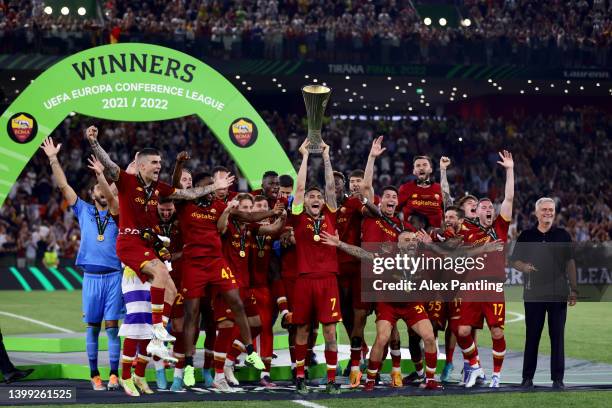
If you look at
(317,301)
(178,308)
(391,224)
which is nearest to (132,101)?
(178,308)

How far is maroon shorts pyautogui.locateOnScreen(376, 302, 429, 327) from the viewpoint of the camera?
11492mm

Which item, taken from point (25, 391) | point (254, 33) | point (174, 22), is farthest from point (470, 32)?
point (25, 391)

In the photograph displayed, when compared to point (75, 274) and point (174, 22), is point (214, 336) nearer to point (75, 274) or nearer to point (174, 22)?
point (75, 274)

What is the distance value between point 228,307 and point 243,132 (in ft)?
10.5

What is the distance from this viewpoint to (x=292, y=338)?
12578 millimetres

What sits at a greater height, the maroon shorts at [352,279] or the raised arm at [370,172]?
the raised arm at [370,172]

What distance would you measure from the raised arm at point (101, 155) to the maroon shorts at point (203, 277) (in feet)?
4.43

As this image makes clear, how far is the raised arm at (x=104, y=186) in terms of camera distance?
10867 millimetres

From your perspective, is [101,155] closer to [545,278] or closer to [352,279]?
[352,279]

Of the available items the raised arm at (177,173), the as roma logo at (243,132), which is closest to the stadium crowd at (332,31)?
the as roma logo at (243,132)

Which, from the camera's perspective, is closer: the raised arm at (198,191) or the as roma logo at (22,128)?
the raised arm at (198,191)

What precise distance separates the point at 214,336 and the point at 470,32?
83.4 feet

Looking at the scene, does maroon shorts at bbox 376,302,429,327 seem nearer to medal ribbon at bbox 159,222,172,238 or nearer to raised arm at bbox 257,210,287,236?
raised arm at bbox 257,210,287,236

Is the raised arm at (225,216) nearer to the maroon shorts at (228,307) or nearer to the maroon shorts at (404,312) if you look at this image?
the maroon shorts at (228,307)
